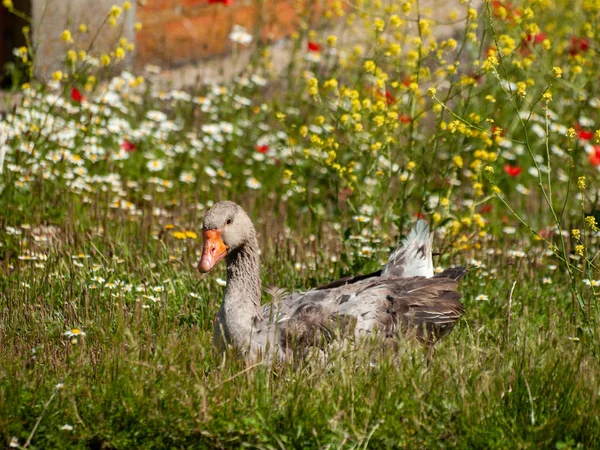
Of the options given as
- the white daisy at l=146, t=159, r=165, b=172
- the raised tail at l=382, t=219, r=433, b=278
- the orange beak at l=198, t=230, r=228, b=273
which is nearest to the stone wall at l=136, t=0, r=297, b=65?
the white daisy at l=146, t=159, r=165, b=172

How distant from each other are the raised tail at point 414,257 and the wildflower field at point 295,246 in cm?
33

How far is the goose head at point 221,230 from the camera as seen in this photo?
14.5 feet

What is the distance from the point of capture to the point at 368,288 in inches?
190

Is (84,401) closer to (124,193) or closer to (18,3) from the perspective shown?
(124,193)

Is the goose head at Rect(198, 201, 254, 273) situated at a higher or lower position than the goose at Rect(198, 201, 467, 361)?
higher

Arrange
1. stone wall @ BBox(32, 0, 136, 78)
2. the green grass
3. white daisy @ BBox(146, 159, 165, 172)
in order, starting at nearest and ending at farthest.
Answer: the green grass → white daisy @ BBox(146, 159, 165, 172) → stone wall @ BBox(32, 0, 136, 78)

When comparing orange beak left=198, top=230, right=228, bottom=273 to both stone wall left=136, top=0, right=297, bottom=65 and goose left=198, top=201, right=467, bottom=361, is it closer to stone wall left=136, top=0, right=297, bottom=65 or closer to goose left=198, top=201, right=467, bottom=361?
goose left=198, top=201, right=467, bottom=361

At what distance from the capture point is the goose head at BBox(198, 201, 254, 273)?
14.5 ft

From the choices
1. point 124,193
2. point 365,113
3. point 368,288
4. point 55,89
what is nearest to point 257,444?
point 368,288

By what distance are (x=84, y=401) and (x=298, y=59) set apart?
5.84 metres

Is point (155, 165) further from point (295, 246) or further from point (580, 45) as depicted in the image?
point (580, 45)

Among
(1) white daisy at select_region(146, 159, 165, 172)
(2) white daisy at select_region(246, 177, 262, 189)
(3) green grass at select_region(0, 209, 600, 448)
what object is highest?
(1) white daisy at select_region(146, 159, 165, 172)

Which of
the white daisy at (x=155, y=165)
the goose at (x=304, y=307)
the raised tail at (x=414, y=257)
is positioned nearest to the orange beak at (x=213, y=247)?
the goose at (x=304, y=307)

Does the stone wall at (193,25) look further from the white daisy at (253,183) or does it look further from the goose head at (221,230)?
the goose head at (221,230)
